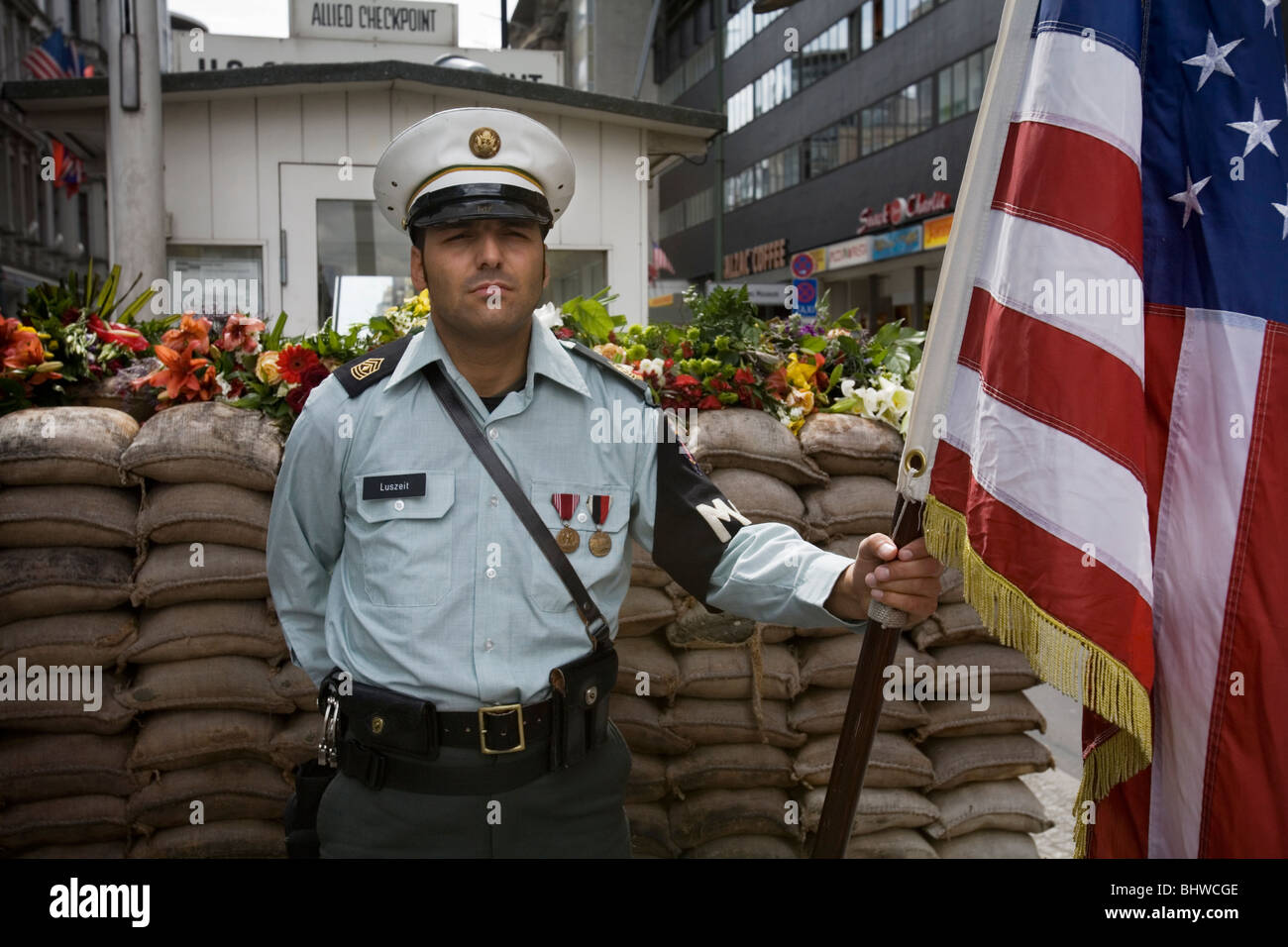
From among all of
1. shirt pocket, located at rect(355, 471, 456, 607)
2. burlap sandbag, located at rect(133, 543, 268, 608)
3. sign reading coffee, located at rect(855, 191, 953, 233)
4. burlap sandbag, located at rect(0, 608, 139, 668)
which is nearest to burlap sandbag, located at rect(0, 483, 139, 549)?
burlap sandbag, located at rect(133, 543, 268, 608)

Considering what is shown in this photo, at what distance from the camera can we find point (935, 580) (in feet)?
6.94

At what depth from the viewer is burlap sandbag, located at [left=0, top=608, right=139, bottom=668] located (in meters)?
3.46

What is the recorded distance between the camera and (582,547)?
231 cm

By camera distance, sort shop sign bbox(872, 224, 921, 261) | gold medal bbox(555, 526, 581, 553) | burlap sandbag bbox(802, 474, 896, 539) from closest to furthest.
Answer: gold medal bbox(555, 526, 581, 553) → burlap sandbag bbox(802, 474, 896, 539) → shop sign bbox(872, 224, 921, 261)

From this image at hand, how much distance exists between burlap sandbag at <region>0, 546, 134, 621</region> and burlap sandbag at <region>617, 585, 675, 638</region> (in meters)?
1.62

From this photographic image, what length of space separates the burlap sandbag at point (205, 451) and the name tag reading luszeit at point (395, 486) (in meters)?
1.52

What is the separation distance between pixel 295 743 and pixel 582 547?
1750 mm

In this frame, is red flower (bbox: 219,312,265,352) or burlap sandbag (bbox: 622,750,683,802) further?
red flower (bbox: 219,312,265,352)

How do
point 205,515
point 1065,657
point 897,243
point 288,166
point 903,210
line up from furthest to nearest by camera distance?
point 903,210 → point 897,243 → point 288,166 → point 205,515 → point 1065,657

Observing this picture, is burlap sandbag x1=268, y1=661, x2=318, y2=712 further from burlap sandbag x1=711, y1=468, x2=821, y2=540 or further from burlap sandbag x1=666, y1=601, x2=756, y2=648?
burlap sandbag x1=711, y1=468, x2=821, y2=540

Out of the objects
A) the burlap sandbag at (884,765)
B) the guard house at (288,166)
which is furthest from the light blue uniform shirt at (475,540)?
the guard house at (288,166)

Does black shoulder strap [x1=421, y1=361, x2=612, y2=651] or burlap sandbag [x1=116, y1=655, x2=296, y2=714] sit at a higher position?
black shoulder strap [x1=421, y1=361, x2=612, y2=651]

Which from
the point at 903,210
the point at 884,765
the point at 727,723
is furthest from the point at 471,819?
the point at 903,210

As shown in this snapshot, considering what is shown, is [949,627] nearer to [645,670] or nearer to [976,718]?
[976,718]
